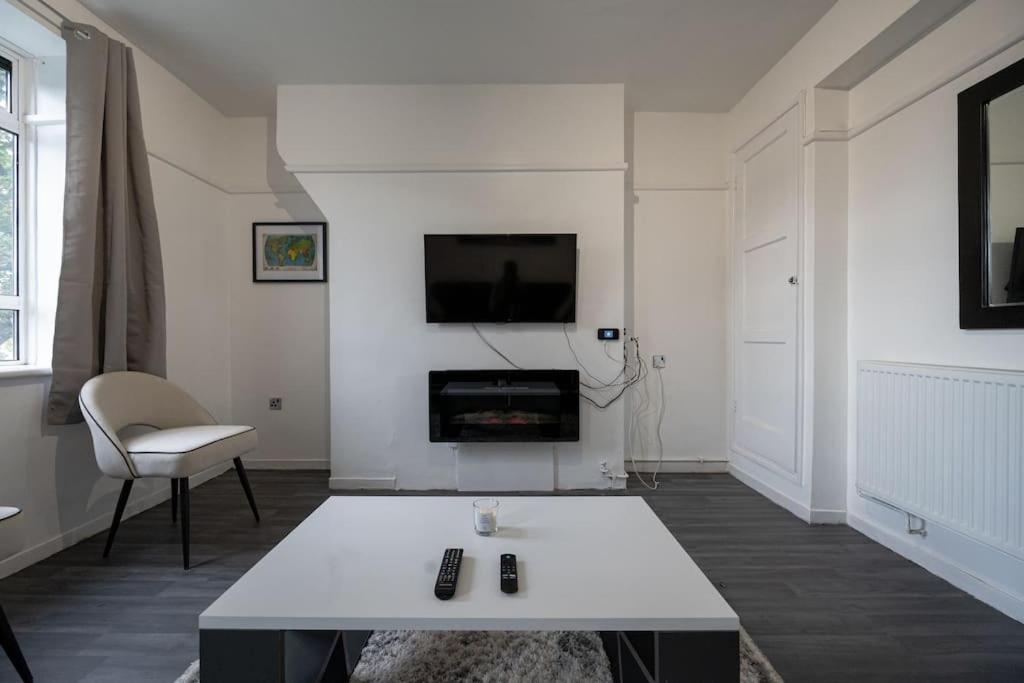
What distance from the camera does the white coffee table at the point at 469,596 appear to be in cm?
94

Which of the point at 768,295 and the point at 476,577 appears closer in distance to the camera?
the point at 476,577

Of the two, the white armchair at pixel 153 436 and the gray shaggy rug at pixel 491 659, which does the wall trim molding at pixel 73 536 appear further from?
the gray shaggy rug at pixel 491 659

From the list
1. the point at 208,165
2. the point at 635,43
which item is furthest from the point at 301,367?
the point at 635,43

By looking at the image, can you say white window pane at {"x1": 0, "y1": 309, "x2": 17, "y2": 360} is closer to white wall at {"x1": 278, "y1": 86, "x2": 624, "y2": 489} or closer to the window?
the window

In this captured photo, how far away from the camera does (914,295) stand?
79.4 inches

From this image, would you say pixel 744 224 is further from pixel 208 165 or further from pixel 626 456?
pixel 208 165

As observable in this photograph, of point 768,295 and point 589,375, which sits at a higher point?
point 768,295

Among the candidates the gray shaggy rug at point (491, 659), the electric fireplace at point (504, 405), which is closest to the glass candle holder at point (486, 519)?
the gray shaggy rug at point (491, 659)

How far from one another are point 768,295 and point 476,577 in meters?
2.55

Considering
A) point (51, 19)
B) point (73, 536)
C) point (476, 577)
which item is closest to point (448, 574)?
point (476, 577)

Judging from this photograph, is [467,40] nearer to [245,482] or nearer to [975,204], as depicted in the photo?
[975,204]

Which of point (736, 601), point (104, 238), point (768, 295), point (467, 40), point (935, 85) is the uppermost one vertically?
point (467, 40)

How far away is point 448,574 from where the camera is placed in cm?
109

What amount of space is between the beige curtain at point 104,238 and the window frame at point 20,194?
1.01ft
